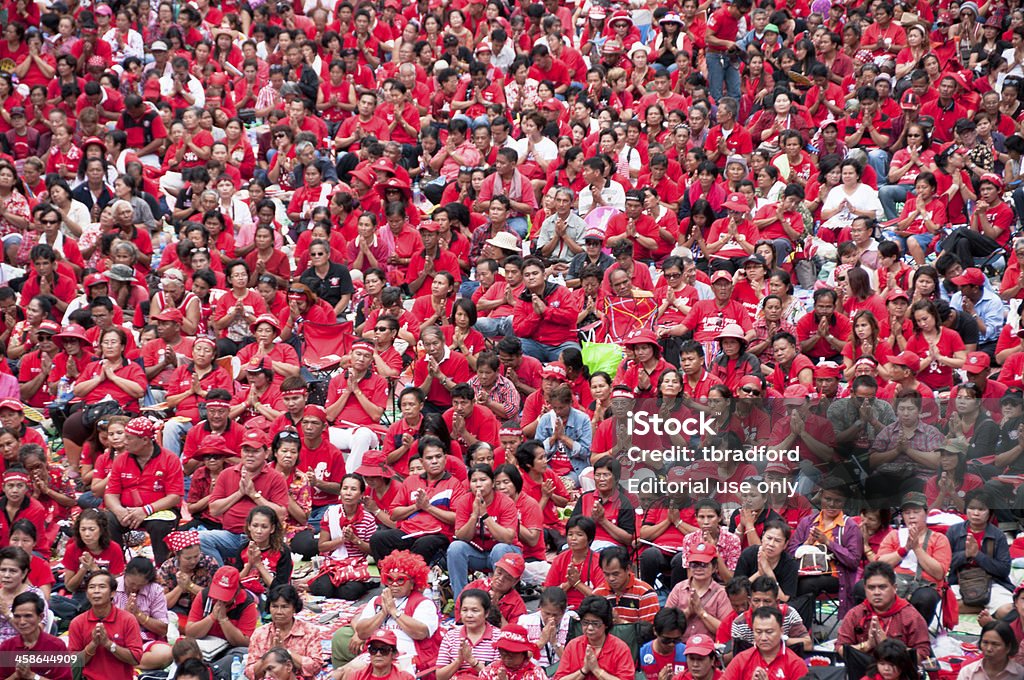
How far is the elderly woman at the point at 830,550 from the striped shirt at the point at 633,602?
110 cm

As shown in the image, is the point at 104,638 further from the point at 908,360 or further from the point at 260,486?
the point at 908,360

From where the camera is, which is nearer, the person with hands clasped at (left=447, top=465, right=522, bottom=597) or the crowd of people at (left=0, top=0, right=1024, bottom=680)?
the crowd of people at (left=0, top=0, right=1024, bottom=680)

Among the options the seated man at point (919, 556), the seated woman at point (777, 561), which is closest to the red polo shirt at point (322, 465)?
the seated woman at point (777, 561)

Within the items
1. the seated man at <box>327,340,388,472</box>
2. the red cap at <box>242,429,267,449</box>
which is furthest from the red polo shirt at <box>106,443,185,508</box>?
the seated man at <box>327,340,388,472</box>

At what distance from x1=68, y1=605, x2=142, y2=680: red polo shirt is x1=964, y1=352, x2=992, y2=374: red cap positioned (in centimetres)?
769

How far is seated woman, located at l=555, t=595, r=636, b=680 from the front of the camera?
37.6ft

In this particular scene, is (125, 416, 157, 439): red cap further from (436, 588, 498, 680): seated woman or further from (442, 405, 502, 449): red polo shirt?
(436, 588, 498, 680): seated woman

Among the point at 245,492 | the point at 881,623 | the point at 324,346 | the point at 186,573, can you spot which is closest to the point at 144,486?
the point at 245,492

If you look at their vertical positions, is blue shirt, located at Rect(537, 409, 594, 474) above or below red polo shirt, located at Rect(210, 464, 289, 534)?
below

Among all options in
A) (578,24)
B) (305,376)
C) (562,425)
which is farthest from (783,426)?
(578,24)

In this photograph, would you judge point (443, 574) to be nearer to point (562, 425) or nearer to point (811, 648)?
point (562, 425)

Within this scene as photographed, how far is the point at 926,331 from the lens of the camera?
15.4 m

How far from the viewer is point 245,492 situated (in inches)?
532

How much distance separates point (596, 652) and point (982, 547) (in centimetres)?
335
